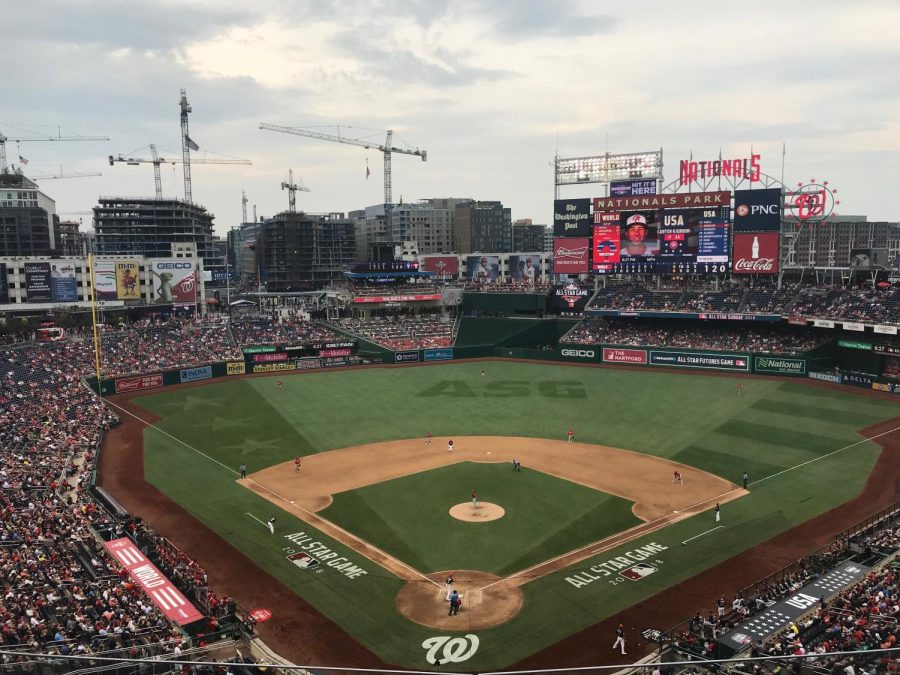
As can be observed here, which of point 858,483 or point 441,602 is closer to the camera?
point 441,602

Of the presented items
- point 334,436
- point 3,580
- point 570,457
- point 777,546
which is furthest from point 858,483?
point 3,580

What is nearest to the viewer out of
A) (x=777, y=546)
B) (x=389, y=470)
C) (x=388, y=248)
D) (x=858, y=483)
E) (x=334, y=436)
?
(x=777, y=546)

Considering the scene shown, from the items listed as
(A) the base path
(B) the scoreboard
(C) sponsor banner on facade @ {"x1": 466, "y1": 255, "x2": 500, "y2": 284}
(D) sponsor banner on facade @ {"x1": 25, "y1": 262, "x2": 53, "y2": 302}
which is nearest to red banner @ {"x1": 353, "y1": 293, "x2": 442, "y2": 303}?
(B) the scoreboard

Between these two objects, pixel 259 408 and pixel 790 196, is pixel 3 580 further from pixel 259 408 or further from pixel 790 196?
pixel 790 196

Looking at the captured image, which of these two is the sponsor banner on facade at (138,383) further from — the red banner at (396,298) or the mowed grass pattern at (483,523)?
the mowed grass pattern at (483,523)

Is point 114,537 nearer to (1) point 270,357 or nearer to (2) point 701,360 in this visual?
(1) point 270,357

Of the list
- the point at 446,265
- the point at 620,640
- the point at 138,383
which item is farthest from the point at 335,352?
the point at 446,265
